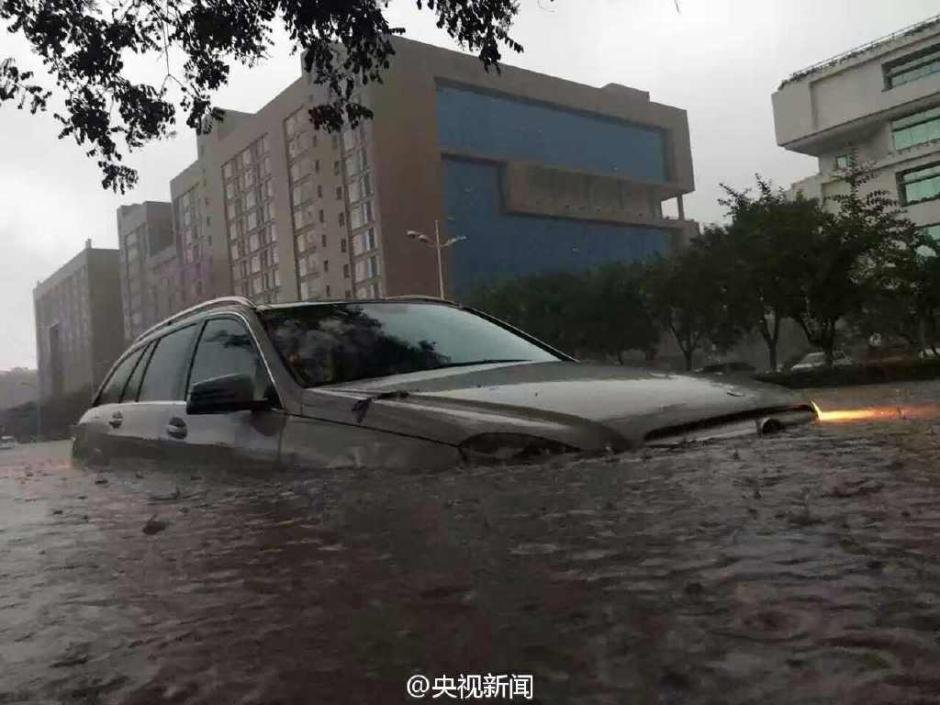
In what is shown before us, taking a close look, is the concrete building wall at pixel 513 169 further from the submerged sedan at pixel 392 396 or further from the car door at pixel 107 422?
the submerged sedan at pixel 392 396

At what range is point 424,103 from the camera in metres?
65.4

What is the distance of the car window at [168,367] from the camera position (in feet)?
15.0

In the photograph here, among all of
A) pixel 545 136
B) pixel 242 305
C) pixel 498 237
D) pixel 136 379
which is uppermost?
pixel 545 136

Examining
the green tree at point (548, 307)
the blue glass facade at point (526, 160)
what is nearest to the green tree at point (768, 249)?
the green tree at point (548, 307)

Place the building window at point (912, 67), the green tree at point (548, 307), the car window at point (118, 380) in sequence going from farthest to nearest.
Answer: the building window at point (912, 67) < the green tree at point (548, 307) < the car window at point (118, 380)

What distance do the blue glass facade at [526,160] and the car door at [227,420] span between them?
57866 mm

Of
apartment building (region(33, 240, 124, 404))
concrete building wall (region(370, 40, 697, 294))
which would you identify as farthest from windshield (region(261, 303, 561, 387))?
apartment building (region(33, 240, 124, 404))

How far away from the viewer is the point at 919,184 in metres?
46.1

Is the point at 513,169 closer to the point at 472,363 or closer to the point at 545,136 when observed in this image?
the point at 545,136

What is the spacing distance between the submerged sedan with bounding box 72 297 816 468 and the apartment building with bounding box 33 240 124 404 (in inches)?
3898

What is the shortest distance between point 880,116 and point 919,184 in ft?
14.9

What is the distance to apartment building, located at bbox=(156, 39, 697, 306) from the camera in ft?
210

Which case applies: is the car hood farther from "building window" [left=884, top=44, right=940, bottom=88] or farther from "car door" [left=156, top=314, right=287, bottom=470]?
"building window" [left=884, top=44, right=940, bottom=88]

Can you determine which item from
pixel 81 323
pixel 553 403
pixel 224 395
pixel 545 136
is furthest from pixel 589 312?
pixel 81 323
